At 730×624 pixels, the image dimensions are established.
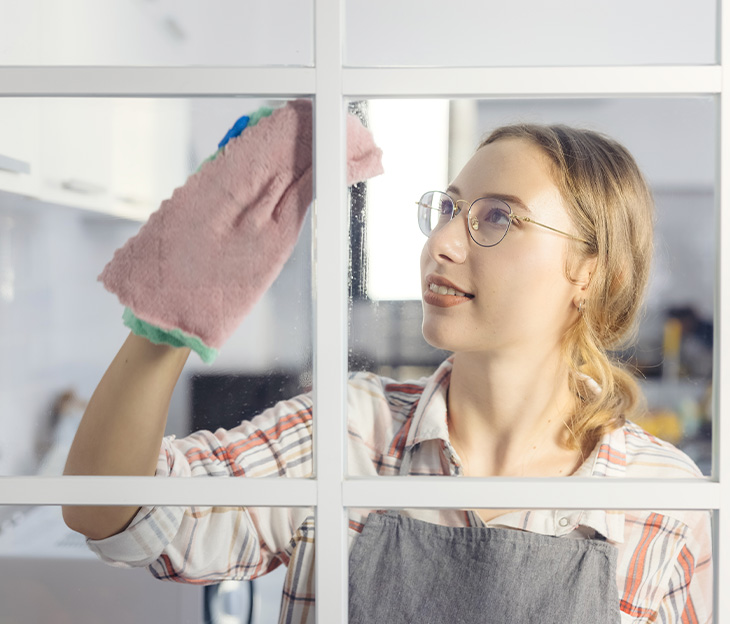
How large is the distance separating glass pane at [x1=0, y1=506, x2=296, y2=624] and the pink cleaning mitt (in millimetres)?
229

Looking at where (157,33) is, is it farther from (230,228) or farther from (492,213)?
(492,213)

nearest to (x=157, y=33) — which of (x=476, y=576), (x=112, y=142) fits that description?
(x=112, y=142)

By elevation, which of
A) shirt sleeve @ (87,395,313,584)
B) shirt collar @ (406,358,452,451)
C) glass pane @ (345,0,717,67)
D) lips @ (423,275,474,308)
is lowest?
shirt sleeve @ (87,395,313,584)

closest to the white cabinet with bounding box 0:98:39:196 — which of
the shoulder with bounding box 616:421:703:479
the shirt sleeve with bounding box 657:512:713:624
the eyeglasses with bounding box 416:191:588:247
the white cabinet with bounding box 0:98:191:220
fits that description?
the white cabinet with bounding box 0:98:191:220

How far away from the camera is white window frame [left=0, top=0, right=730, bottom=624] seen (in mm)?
599

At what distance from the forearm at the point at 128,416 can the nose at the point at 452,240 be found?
0.93 feet

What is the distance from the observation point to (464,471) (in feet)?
2.20

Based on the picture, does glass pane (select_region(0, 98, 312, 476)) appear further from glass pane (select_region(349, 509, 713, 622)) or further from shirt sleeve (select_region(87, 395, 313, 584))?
glass pane (select_region(349, 509, 713, 622))

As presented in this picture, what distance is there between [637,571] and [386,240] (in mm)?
451

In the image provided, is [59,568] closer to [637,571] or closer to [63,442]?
[63,442]

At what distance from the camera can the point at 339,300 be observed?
61cm

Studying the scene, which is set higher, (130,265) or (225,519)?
(130,265)

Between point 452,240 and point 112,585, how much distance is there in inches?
20.8

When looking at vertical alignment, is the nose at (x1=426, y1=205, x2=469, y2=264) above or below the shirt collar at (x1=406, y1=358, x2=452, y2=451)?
above
